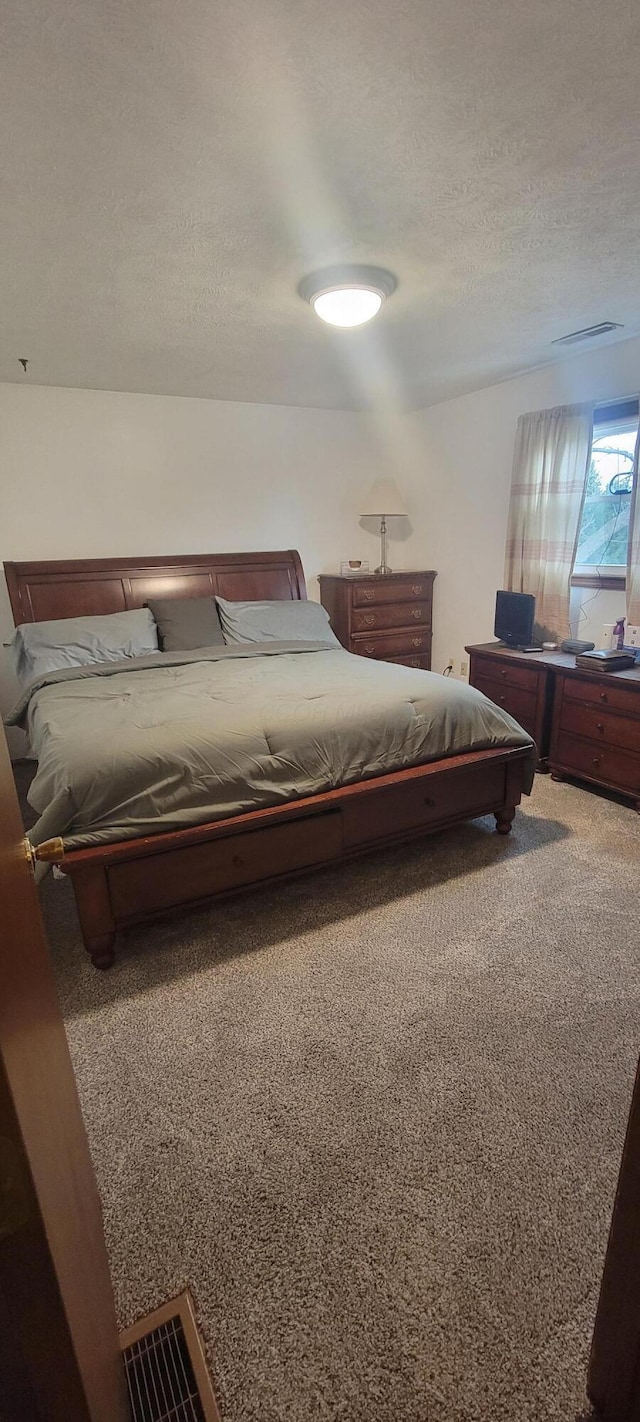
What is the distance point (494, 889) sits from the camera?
2.29m

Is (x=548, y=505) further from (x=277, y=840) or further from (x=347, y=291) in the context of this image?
(x=277, y=840)

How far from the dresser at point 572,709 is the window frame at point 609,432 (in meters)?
0.45

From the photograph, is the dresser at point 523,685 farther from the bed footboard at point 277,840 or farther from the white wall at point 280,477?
the bed footboard at point 277,840

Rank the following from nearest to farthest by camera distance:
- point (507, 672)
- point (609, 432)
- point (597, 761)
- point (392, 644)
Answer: point (597, 761) < point (609, 432) < point (507, 672) < point (392, 644)

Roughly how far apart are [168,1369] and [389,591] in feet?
13.3

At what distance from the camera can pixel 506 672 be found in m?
3.46

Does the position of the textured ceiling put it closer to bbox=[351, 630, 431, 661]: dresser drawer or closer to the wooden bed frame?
the wooden bed frame

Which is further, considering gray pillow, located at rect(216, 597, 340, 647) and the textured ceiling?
gray pillow, located at rect(216, 597, 340, 647)

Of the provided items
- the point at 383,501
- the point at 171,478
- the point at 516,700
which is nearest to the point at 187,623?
the point at 171,478

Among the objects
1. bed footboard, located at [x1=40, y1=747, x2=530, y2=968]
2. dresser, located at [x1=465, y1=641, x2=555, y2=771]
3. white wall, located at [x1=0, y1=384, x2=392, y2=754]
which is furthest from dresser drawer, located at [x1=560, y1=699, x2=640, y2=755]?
white wall, located at [x1=0, y1=384, x2=392, y2=754]

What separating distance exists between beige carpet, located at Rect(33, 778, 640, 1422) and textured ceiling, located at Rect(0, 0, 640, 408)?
228cm

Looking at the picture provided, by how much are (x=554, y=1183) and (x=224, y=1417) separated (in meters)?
0.73

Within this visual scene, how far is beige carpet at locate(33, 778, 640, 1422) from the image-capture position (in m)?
1.00

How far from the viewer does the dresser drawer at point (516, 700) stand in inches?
131
